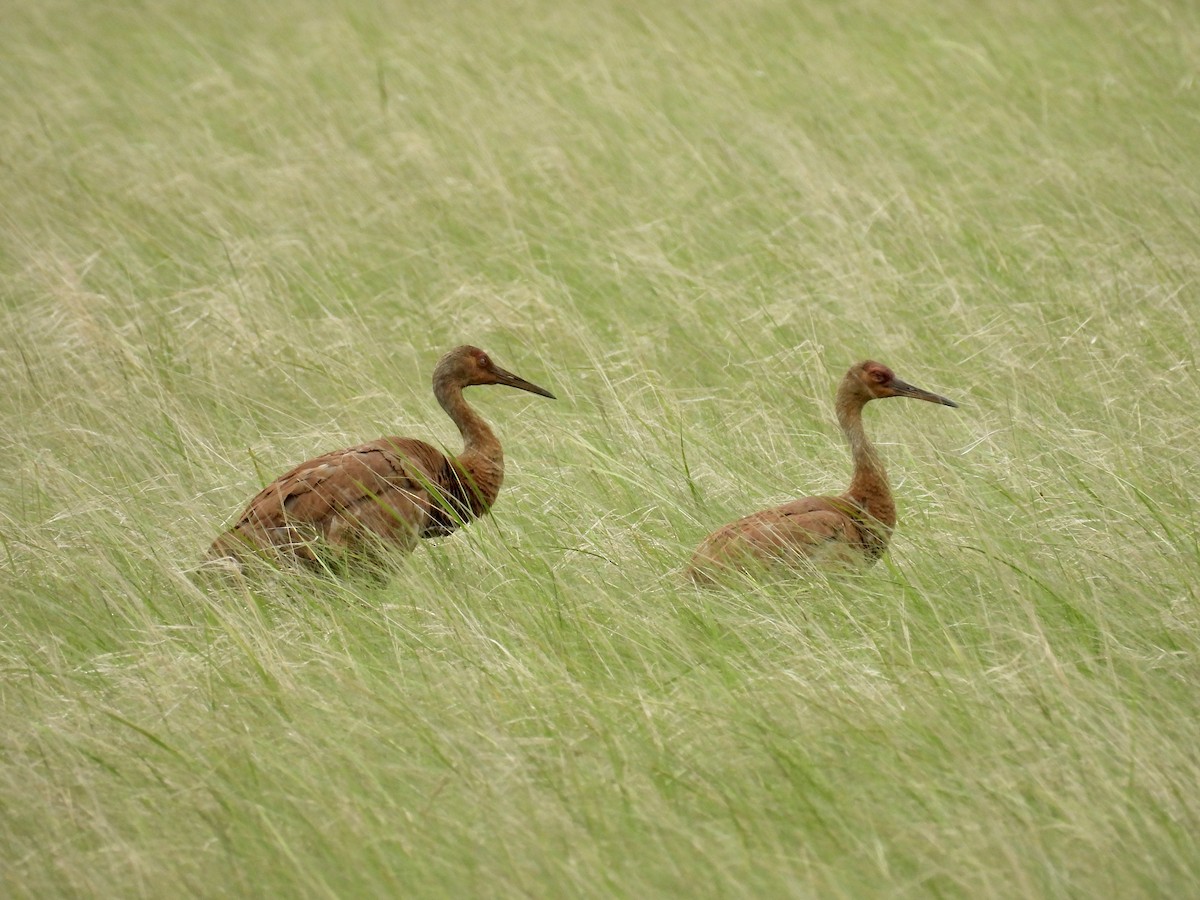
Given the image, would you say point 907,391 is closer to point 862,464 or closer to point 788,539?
point 862,464

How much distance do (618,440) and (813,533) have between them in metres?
0.99

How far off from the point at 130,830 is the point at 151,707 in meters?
0.45

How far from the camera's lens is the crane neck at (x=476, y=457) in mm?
5152

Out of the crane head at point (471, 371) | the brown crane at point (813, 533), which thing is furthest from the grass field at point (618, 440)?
the crane head at point (471, 371)

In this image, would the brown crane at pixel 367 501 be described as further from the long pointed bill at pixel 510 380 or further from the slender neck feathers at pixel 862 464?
the slender neck feathers at pixel 862 464

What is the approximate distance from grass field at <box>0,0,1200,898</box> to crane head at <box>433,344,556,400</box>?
226mm

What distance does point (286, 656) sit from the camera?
4.12 m

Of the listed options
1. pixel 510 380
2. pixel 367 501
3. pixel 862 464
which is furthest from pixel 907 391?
pixel 367 501

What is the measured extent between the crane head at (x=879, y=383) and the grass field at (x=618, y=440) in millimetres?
157

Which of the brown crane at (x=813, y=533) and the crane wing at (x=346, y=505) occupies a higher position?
the crane wing at (x=346, y=505)

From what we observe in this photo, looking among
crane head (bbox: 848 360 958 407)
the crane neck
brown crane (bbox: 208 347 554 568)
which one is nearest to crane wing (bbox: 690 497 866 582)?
crane head (bbox: 848 360 958 407)

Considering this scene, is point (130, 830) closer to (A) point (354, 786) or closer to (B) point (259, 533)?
(A) point (354, 786)

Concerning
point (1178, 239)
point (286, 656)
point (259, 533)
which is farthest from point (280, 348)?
point (1178, 239)

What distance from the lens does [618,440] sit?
207 inches
